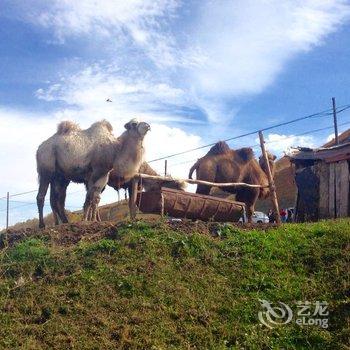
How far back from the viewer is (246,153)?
51.9 ft

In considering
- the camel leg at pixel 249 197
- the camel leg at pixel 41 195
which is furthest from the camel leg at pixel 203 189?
the camel leg at pixel 41 195

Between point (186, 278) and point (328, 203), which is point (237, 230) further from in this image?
point (328, 203)

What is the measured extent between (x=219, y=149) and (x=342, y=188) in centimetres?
364

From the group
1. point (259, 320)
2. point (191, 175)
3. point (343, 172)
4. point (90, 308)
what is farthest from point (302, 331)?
point (191, 175)

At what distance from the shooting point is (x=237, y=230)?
9.98 metres

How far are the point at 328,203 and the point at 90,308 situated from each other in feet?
29.0

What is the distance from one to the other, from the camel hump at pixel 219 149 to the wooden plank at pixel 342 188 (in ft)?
10.5

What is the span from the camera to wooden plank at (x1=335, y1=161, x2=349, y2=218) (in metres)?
13.8

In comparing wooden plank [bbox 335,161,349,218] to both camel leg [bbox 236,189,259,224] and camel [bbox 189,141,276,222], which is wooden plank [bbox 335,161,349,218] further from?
camel leg [bbox 236,189,259,224]

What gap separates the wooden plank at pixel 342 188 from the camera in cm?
1375

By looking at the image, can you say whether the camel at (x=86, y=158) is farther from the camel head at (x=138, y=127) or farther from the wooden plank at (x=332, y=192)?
the wooden plank at (x=332, y=192)

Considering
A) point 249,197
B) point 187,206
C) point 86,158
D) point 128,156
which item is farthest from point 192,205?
point 249,197

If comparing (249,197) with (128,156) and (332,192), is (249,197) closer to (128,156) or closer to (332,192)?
(332,192)

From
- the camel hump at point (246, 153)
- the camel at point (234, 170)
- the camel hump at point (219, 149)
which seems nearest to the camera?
the camel at point (234, 170)
